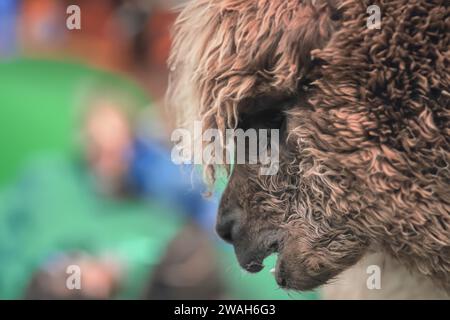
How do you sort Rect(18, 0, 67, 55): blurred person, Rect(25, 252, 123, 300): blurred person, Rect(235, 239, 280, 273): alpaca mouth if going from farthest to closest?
1. Rect(18, 0, 67, 55): blurred person
2. Rect(25, 252, 123, 300): blurred person
3. Rect(235, 239, 280, 273): alpaca mouth

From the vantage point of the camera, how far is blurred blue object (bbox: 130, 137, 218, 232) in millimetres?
1342

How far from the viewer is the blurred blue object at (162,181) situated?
1.34 meters

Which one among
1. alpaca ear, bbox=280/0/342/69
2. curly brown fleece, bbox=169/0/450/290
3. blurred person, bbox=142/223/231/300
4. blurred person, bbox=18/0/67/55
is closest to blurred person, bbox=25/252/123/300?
blurred person, bbox=142/223/231/300

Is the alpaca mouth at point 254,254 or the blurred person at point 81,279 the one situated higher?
the blurred person at point 81,279

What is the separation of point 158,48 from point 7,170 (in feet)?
1.63

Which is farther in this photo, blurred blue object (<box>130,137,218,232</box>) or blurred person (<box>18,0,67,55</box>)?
blurred person (<box>18,0,67,55</box>)

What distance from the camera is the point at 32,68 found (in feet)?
Answer: 5.35

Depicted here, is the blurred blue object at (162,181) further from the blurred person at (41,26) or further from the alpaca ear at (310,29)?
the alpaca ear at (310,29)

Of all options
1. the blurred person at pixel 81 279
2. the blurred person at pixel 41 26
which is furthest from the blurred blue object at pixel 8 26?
the blurred person at pixel 81 279

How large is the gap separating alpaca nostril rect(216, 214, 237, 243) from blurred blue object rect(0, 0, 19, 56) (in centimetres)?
116

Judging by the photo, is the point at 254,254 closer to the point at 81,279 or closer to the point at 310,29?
the point at 310,29

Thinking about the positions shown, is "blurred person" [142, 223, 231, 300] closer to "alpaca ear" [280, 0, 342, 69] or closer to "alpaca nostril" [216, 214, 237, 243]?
"alpaca nostril" [216, 214, 237, 243]

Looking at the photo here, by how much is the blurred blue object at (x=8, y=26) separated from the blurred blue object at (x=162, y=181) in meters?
0.47
